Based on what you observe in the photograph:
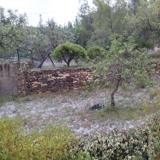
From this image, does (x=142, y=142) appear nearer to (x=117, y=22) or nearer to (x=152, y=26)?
(x=152, y=26)

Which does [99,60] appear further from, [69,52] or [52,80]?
[69,52]

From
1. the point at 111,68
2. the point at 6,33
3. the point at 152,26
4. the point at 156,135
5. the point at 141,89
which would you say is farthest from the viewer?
the point at 152,26

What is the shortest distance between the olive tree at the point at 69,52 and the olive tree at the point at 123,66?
5.20 m

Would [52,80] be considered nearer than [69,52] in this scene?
Yes

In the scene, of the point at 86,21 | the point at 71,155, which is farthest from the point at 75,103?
the point at 86,21

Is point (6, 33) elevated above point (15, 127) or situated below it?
above

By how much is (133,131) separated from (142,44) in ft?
59.0

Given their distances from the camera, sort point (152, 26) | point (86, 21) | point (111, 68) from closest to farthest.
Answer: point (111, 68)
point (152, 26)
point (86, 21)

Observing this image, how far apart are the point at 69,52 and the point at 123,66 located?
626 centimetres

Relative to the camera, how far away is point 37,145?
17.5 ft

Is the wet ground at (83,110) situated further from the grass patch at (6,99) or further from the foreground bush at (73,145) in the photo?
the foreground bush at (73,145)

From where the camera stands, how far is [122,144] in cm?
626

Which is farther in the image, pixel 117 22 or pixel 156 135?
pixel 117 22

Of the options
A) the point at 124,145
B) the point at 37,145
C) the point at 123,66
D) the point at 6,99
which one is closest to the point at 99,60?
the point at 123,66
